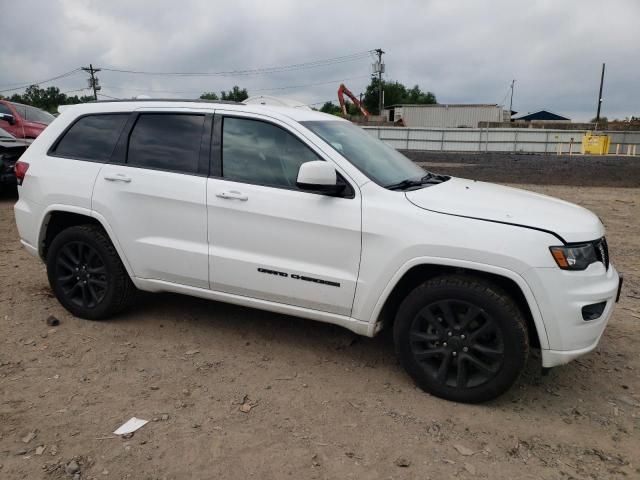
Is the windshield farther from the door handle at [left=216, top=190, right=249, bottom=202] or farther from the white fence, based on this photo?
the white fence

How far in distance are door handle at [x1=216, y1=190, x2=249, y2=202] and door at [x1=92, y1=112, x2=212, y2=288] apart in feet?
0.51

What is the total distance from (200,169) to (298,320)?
1545 millimetres

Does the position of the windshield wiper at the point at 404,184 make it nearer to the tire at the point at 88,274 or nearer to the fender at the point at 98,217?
the fender at the point at 98,217

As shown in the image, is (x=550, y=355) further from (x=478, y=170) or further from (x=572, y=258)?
(x=478, y=170)

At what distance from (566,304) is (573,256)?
27cm

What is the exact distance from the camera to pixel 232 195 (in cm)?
363

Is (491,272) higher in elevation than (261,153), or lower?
lower

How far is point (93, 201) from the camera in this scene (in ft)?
13.5

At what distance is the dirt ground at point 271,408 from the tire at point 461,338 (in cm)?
16

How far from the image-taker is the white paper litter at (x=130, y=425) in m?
2.95

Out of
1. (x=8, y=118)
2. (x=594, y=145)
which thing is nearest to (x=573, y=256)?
(x=8, y=118)

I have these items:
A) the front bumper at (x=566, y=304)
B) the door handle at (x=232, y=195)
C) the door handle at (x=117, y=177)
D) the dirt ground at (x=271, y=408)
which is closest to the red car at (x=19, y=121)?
the dirt ground at (x=271, y=408)

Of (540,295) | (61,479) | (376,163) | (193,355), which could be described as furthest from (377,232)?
(61,479)

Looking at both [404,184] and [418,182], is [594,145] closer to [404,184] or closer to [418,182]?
[418,182]
